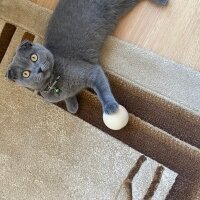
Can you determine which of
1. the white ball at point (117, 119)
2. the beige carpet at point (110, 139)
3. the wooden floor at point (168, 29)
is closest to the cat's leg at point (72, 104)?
the beige carpet at point (110, 139)

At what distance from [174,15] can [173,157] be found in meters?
0.44

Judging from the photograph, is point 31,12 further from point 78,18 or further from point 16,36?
point 78,18

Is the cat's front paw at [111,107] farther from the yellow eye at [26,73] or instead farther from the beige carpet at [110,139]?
the yellow eye at [26,73]

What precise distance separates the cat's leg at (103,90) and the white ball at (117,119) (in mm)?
17

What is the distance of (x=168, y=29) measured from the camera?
4.07 feet

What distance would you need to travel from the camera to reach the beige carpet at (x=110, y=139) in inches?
46.2

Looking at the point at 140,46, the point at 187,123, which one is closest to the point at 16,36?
the point at 140,46

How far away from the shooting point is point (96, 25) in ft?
3.96

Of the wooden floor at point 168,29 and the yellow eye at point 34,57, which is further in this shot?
the wooden floor at point 168,29

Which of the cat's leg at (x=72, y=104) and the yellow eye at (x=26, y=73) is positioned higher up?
the yellow eye at (x=26, y=73)

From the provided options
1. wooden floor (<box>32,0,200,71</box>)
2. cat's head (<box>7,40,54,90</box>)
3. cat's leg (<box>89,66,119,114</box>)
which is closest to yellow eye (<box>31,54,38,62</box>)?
cat's head (<box>7,40,54,90</box>)

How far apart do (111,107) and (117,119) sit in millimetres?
46

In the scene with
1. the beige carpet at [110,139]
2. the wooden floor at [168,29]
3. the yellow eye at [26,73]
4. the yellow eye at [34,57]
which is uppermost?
the wooden floor at [168,29]

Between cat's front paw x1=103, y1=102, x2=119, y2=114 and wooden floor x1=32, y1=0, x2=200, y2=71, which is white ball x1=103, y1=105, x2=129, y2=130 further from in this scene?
wooden floor x1=32, y1=0, x2=200, y2=71
